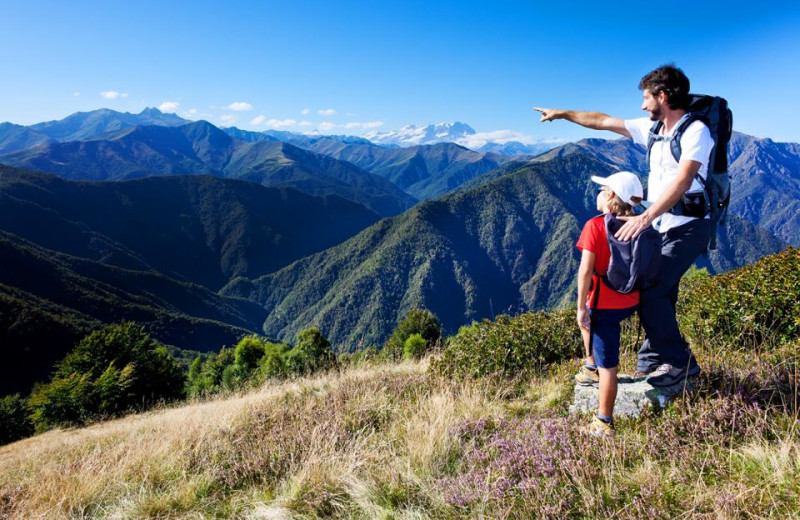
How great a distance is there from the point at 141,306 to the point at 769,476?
483ft

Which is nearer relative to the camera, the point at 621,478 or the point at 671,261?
the point at 621,478

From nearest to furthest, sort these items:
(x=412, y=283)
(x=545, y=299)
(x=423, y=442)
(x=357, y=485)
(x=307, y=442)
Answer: (x=357, y=485) → (x=423, y=442) → (x=307, y=442) → (x=412, y=283) → (x=545, y=299)

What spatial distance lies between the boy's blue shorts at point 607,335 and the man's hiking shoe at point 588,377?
0.70m

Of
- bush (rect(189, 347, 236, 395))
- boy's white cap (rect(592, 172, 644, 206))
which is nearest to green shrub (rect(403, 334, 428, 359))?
boy's white cap (rect(592, 172, 644, 206))

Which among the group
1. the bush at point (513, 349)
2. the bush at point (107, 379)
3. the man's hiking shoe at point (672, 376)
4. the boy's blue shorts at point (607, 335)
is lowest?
the bush at point (107, 379)

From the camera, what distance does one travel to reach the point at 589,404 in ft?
13.0

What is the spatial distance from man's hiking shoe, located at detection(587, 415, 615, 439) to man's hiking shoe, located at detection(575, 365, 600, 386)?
606 millimetres

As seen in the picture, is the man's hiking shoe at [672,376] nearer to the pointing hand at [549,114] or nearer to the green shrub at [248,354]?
the pointing hand at [549,114]

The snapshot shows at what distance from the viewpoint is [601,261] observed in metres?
3.43

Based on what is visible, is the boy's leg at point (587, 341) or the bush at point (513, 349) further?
the bush at point (513, 349)

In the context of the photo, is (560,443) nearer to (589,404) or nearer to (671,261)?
(589,404)

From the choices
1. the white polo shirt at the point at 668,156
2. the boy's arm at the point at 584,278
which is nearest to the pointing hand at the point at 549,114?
the white polo shirt at the point at 668,156

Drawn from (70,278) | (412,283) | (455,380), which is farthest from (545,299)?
(455,380)

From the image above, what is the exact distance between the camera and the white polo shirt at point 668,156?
3170 millimetres
